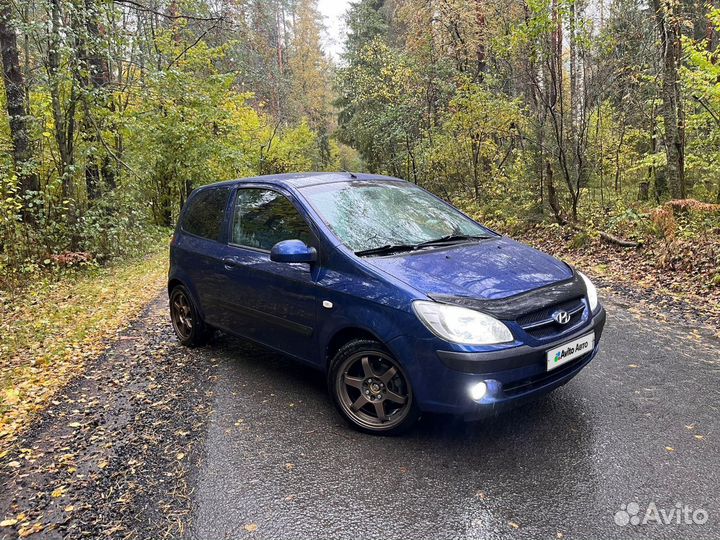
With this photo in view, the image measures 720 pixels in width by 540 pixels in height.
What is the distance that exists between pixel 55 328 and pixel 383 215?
209 inches

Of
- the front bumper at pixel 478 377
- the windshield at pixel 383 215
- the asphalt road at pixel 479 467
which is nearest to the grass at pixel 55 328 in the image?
the asphalt road at pixel 479 467

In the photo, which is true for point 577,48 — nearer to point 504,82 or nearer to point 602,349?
point 504,82

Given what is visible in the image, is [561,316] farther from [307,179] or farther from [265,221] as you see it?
[265,221]

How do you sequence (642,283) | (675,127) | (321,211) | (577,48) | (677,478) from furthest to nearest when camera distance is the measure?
(577,48) → (675,127) → (642,283) → (321,211) → (677,478)

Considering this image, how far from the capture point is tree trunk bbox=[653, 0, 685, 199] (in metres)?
8.70

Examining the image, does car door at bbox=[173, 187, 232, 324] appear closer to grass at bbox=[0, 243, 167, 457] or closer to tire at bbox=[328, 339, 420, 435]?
grass at bbox=[0, 243, 167, 457]

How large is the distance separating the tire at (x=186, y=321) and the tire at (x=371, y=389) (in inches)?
90.6

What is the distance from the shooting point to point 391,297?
10.2ft

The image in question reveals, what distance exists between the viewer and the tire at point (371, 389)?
10.5ft

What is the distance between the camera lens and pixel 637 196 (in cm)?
1295

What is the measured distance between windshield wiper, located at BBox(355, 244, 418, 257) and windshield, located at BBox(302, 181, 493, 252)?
27 mm

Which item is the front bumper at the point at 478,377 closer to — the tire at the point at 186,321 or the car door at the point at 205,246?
the car door at the point at 205,246

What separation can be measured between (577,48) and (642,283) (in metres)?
5.35

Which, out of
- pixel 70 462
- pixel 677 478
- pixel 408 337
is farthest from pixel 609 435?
pixel 70 462
